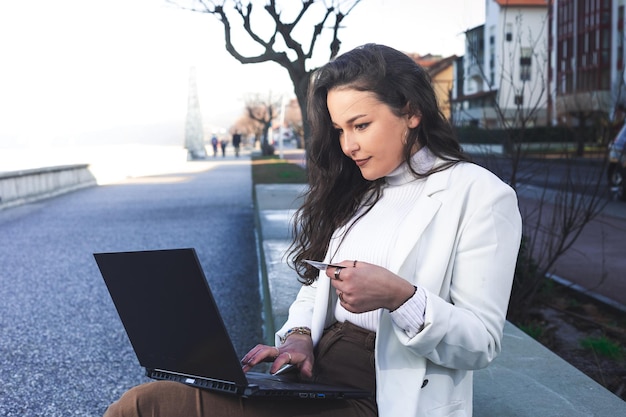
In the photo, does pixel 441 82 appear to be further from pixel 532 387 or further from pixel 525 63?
pixel 532 387

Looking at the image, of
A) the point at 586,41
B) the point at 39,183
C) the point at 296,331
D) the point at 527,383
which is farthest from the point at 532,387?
the point at 586,41

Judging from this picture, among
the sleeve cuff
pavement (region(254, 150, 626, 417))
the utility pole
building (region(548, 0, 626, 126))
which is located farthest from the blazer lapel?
the utility pole

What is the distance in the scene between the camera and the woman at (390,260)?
6.81 ft

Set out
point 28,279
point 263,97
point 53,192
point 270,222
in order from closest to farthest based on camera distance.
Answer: point 28,279, point 270,222, point 53,192, point 263,97

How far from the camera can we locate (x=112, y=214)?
1530 centimetres

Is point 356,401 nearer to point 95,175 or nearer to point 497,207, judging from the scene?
point 497,207

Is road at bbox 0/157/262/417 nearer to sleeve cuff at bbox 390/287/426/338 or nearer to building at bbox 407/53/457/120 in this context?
building at bbox 407/53/457/120

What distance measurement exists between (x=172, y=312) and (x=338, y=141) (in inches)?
36.7

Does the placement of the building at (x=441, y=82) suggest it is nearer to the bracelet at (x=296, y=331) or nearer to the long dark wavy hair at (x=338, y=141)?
the long dark wavy hair at (x=338, y=141)

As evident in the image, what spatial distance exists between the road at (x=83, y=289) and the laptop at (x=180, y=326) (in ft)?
8.08

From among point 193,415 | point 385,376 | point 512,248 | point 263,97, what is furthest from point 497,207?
point 263,97

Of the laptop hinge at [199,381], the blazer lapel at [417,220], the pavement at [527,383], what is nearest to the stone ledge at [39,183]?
the pavement at [527,383]

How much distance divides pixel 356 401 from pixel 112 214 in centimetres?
1352

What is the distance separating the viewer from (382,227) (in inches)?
96.7
